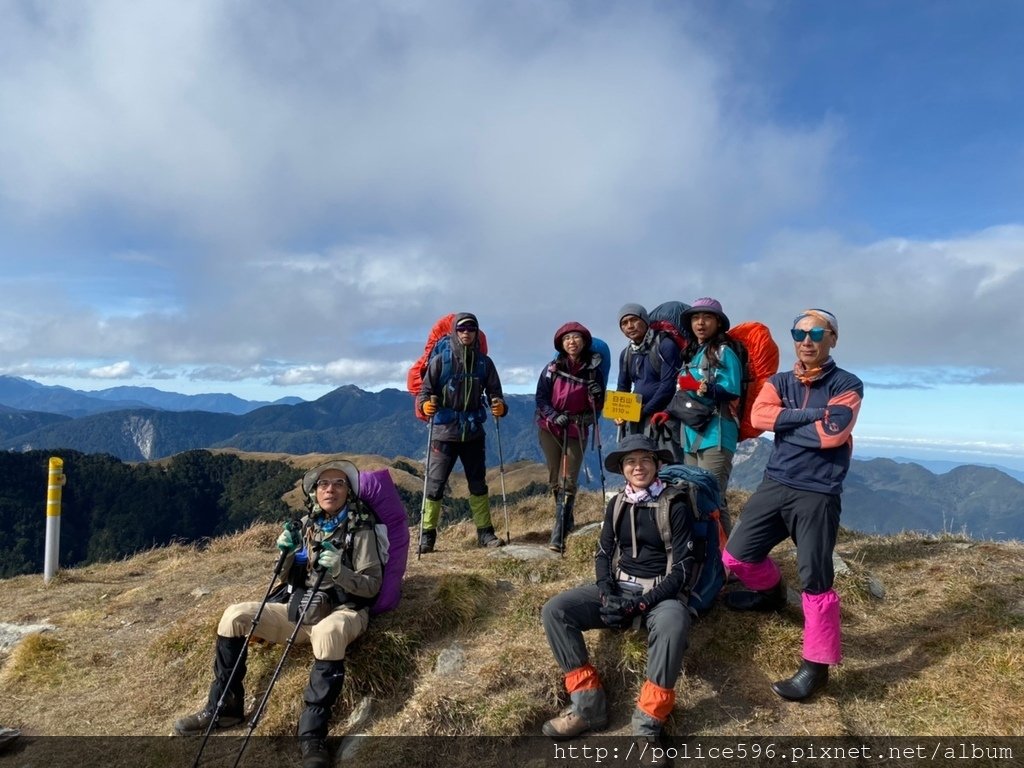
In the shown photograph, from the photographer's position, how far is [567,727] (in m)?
5.75

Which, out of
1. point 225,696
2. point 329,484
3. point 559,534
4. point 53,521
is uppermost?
point 329,484

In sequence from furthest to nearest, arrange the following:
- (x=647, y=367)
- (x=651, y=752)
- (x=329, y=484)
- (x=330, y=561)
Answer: (x=647, y=367) → (x=329, y=484) → (x=330, y=561) → (x=651, y=752)

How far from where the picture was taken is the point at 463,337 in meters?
10.3

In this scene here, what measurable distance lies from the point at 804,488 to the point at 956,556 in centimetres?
531

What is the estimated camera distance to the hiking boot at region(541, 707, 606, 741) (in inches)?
226

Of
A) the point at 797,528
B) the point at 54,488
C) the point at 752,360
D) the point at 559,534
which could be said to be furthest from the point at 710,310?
the point at 54,488

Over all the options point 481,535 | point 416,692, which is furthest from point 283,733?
point 481,535

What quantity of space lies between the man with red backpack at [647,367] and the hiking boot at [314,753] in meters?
5.69

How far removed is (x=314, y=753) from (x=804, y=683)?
15.6 feet

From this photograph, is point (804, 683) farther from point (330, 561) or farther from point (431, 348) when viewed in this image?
point (431, 348)

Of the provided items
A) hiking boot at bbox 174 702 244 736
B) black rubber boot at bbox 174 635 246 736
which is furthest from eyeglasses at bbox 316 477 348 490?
hiking boot at bbox 174 702 244 736

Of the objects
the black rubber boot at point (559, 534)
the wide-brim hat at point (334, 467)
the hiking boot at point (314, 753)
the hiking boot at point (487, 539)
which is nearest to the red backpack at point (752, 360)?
the black rubber boot at point (559, 534)

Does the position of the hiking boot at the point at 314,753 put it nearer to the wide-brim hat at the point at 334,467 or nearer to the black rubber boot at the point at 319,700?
the black rubber boot at the point at 319,700

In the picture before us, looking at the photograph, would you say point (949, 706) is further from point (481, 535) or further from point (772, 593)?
point (481, 535)
